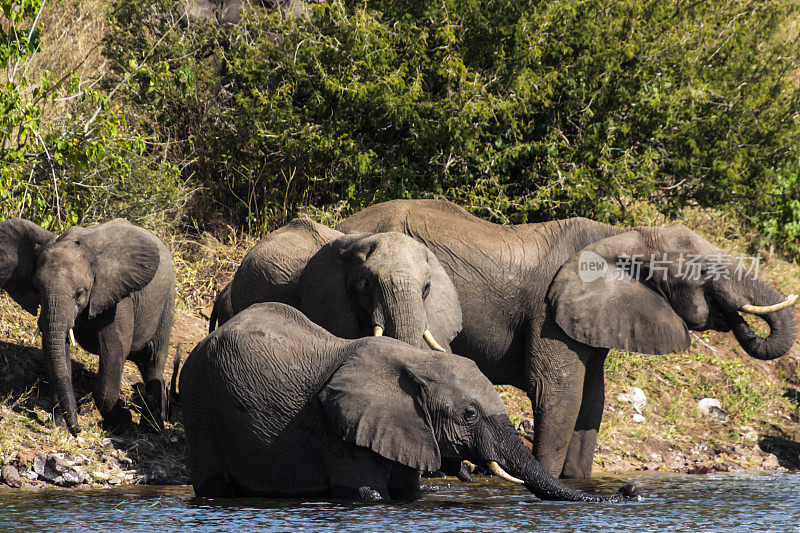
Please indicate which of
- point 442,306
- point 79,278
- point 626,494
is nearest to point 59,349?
point 79,278

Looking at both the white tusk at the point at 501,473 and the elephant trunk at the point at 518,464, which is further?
the elephant trunk at the point at 518,464

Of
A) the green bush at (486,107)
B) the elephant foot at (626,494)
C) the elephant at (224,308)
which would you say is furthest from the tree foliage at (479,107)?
the elephant foot at (626,494)

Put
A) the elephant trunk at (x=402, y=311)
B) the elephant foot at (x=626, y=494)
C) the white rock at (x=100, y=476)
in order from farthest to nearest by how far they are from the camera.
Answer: the white rock at (x=100, y=476)
the elephant trunk at (x=402, y=311)
the elephant foot at (x=626, y=494)

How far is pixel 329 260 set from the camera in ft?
29.0

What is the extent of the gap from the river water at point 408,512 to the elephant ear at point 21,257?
2.17 metres

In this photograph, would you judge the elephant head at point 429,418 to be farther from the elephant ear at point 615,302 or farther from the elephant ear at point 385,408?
the elephant ear at point 615,302

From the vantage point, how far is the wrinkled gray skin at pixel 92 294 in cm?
919

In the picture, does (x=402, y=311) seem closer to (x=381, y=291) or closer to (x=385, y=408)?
(x=381, y=291)

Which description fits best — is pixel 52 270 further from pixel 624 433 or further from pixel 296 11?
pixel 296 11

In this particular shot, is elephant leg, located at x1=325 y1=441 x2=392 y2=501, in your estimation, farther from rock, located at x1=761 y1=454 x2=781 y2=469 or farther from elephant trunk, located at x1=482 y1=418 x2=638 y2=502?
rock, located at x1=761 y1=454 x2=781 y2=469

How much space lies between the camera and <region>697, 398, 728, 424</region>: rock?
12.7 metres

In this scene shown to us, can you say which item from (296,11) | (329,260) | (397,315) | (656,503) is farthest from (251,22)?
(656,503)

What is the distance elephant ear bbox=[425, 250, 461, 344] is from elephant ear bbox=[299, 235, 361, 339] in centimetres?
57

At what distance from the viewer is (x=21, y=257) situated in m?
9.62
